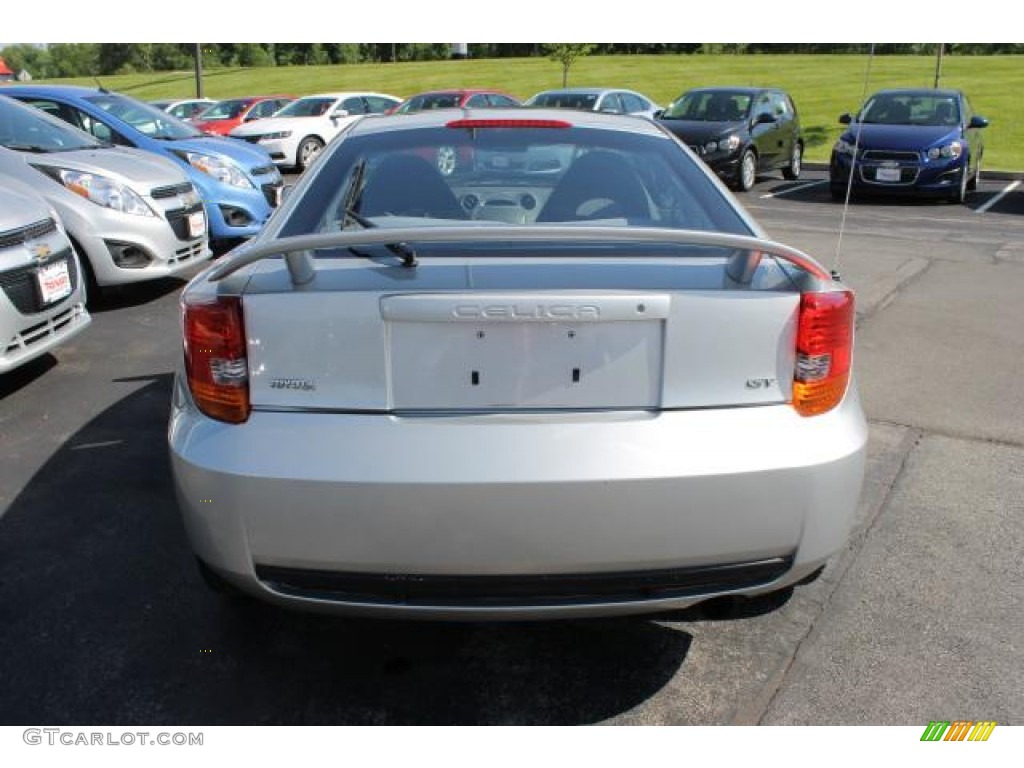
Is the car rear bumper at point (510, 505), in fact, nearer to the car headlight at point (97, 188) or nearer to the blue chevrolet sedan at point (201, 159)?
the car headlight at point (97, 188)

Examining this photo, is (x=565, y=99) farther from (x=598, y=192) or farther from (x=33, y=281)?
(x=598, y=192)

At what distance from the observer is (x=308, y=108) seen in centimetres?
1883

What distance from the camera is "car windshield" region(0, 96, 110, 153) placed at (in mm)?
6852

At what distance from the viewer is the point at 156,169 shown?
7.09 meters

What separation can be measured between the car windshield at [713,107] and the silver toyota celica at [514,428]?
46.7 feet

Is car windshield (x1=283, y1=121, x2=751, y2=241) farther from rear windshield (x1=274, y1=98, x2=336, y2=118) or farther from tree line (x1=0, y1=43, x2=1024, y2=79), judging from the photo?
tree line (x1=0, y1=43, x2=1024, y2=79)

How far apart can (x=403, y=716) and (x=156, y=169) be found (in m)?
5.83

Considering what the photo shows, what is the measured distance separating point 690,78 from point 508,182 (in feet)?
144

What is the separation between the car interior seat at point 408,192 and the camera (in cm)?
296

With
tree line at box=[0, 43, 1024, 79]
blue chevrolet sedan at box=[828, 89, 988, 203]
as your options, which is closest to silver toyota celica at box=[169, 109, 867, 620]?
blue chevrolet sedan at box=[828, 89, 988, 203]

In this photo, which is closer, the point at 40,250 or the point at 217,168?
the point at 40,250

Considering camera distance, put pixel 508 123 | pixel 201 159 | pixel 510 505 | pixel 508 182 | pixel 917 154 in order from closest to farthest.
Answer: pixel 510 505 < pixel 508 123 < pixel 508 182 < pixel 201 159 < pixel 917 154

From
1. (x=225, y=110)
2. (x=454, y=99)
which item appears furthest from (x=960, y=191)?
(x=225, y=110)

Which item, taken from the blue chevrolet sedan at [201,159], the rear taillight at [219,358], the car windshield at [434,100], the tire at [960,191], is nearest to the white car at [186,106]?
the car windshield at [434,100]
